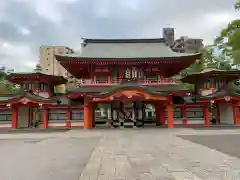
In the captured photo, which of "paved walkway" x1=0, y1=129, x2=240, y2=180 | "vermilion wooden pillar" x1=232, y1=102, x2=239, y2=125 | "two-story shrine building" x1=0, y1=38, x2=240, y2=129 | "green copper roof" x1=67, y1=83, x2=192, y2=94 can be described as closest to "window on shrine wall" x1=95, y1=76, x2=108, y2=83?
"two-story shrine building" x1=0, y1=38, x2=240, y2=129

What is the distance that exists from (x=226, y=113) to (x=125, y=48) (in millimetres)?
13031

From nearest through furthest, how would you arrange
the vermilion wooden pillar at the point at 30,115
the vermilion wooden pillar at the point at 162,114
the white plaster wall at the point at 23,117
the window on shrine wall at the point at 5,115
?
the vermilion wooden pillar at the point at 162,114, the window on shrine wall at the point at 5,115, the white plaster wall at the point at 23,117, the vermilion wooden pillar at the point at 30,115

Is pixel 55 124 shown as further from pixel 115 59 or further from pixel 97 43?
pixel 97 43

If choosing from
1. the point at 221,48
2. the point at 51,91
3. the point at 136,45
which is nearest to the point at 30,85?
the point at 51,91

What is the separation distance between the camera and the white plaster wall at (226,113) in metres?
21.6

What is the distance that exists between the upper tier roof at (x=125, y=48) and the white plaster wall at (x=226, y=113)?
7.02 metres

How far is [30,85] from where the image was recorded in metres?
23.2

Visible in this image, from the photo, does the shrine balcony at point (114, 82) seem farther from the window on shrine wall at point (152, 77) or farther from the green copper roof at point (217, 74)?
the green copper roof at point (217, 74)

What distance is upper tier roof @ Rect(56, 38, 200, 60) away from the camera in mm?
22797

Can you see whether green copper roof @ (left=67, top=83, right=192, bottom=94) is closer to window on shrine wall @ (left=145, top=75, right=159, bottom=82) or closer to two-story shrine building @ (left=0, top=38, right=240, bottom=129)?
two-story shrine building @ (left=0, top=38, right=240, bottom=129)

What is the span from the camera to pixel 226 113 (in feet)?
72.4

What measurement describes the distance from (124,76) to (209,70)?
8956 millimetres

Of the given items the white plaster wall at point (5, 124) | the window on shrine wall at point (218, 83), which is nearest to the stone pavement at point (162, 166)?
the window on shrine wall at point (218, 83)

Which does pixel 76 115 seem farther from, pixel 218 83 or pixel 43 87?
pixel 218 83
